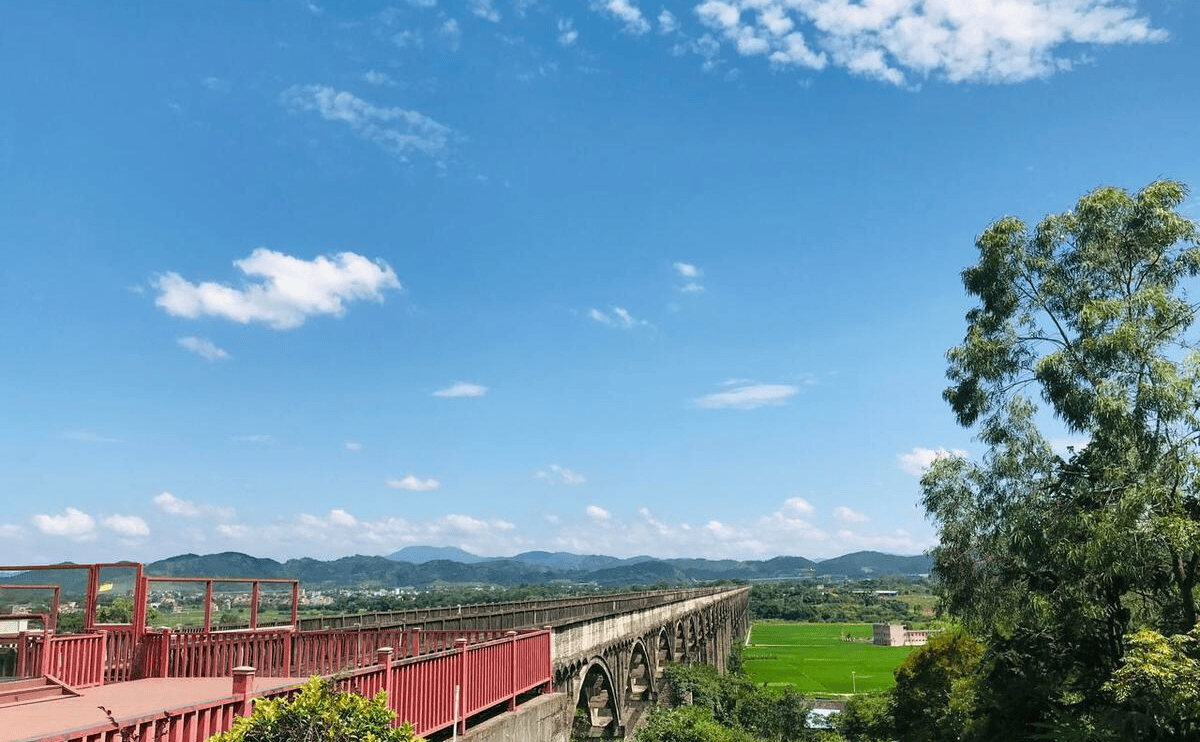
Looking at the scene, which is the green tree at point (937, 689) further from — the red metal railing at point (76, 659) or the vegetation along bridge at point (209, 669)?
the red metal railing at point (76, 659)

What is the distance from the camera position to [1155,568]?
18484 mm

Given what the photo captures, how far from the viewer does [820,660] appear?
381 feet

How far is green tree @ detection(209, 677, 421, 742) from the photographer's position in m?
6.58

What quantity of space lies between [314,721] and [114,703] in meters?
4.94

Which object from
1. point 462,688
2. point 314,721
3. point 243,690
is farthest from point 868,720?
point 314,721

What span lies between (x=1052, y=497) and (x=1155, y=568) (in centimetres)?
271

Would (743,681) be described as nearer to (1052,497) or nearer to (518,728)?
(1052,497)

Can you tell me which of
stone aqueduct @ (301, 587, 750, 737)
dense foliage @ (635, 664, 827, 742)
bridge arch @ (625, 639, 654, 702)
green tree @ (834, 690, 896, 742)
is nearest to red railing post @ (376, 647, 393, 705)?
stone aqueduct @ (301, 587, 750, 737)

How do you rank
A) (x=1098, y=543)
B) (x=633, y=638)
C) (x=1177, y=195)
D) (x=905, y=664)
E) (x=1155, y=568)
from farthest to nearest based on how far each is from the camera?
1. (x=905, y=664)
2. (x=633, y=638)
3. (x=1177, y=195)
4. (x=1155, y=568)
5. (x=1098, y=543)

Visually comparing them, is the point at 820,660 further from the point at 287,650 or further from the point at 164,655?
the point at 164,655

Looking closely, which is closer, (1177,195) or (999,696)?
(1177,195)

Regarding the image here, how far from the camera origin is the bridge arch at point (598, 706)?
32.7 metres

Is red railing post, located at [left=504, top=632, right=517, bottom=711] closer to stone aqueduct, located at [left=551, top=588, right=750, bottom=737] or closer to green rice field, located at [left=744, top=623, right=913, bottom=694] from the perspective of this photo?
stone aqueduct, located at [left=551, top=588, right=750, bottom=737]

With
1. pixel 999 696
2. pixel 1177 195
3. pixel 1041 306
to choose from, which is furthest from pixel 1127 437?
pixel 999 696
